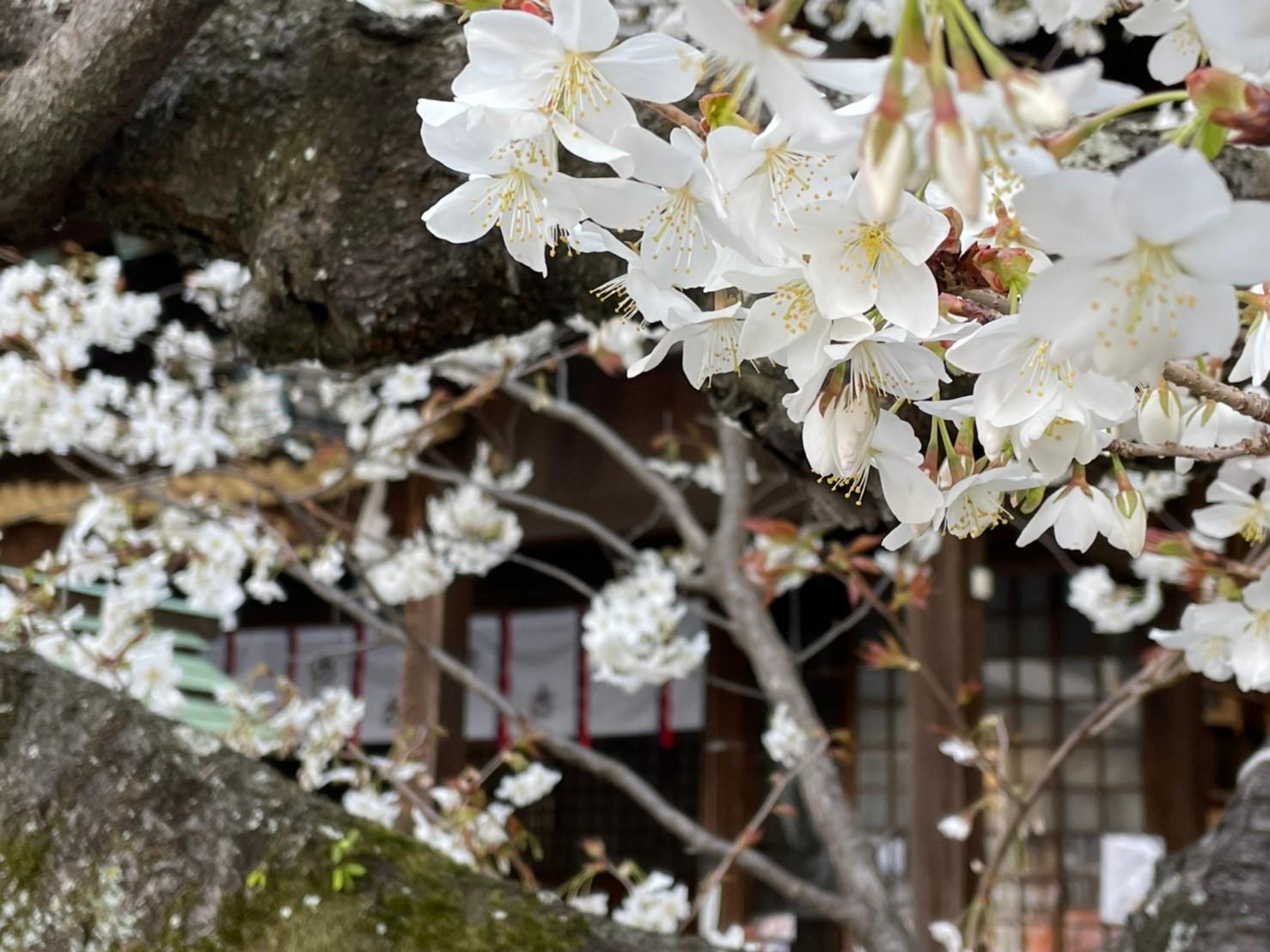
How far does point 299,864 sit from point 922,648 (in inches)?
107

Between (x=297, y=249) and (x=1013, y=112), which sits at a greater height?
(x=1013, y=112)

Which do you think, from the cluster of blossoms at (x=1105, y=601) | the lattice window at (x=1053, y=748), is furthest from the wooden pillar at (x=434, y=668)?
the lattice window at (x=1053, y=748)

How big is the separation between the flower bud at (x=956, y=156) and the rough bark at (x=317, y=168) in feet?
3.37

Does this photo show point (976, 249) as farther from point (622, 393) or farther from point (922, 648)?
point (622, 393)

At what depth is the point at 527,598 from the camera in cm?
656

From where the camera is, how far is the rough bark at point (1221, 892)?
4.88 feet

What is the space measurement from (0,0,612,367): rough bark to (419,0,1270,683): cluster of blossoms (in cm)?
67

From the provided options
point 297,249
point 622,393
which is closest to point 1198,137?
point 297,249

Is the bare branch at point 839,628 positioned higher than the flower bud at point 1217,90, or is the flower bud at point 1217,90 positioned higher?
the flower bud at point 1217,90

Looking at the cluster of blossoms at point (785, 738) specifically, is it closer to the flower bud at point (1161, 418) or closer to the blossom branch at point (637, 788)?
the blossom branch at point (637, 788)

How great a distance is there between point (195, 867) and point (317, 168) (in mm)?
816

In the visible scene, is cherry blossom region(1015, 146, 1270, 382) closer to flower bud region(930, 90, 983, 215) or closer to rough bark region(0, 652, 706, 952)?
flower bud region(930, 90, 983, 215)

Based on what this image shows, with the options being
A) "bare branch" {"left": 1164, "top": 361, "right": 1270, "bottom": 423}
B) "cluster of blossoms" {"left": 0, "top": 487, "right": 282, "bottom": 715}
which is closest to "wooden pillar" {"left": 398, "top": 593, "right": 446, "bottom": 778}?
"cluster of blossoms" {"left": 0, "top": 487, "right": 282, "bottom": 715}

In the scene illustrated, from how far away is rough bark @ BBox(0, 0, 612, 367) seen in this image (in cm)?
142
